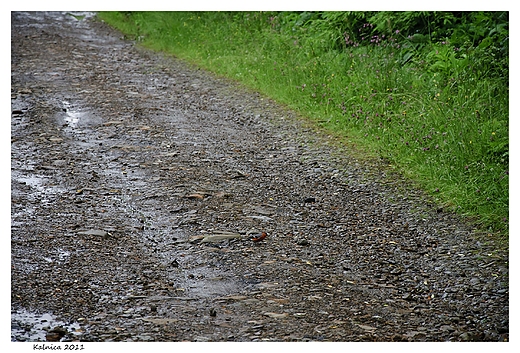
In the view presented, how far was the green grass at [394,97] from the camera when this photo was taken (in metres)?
5.62

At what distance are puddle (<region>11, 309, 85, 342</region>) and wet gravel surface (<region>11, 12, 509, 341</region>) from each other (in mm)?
11

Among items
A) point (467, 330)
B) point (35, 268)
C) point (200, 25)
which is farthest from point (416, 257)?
point (200, 25)

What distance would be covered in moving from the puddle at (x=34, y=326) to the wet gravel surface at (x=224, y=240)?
0.01 m

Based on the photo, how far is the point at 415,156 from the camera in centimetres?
621

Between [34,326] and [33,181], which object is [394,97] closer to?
[33,181]

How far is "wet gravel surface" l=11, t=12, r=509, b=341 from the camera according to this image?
3.61m

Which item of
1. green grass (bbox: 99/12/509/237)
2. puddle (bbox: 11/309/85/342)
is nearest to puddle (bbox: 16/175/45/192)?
puddle (bbox: 11/309/85/342)

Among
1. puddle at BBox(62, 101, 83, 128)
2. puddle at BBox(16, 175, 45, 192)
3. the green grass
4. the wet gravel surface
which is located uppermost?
the green grass

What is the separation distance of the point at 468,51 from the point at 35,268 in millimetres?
5869

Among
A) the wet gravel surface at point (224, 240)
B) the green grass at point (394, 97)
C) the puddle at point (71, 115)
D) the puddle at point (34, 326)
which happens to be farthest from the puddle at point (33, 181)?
the green grass at point (394, 97)

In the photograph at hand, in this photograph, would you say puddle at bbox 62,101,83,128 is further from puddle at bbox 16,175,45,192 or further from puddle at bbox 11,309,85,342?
puddle at bbox 11,309,85,342

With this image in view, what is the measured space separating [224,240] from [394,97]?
3.76 meters

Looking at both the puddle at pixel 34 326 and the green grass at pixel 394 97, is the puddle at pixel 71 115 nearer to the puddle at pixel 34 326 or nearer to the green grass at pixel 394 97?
the green grass at pixel 394 97
